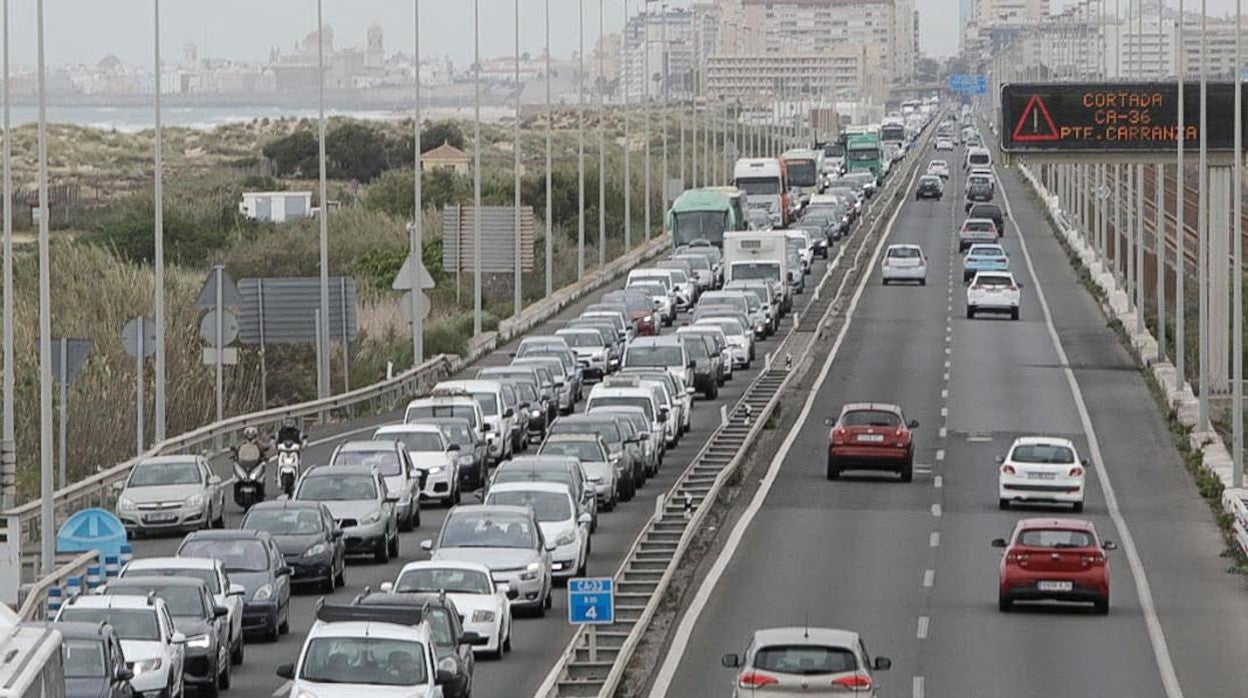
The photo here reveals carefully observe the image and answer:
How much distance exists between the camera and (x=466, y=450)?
4753 cm

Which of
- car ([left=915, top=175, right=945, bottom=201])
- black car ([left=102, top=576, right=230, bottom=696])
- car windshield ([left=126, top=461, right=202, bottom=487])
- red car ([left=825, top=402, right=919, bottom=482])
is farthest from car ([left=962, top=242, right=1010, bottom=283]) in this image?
black car ([left=102, top=576, right=230, bottom=696])

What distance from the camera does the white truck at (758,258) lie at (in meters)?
86.0

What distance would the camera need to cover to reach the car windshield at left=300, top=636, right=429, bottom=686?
25016 mm

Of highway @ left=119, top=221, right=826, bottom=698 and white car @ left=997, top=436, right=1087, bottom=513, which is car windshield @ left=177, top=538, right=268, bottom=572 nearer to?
highway @ left=119, top=221, right=826, bottom=698

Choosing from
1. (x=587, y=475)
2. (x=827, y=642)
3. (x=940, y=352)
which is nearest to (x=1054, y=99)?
(x=940, y=352)

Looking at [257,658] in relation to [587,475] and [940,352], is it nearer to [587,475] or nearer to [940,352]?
[587,475]

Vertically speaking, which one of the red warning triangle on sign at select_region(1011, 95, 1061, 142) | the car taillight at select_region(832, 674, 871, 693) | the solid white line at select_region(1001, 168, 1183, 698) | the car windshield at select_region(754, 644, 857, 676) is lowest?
the solid white line at select_region(1001, 168, 1183, 698)

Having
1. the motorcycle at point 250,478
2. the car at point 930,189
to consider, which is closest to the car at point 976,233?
the car at point 930,189

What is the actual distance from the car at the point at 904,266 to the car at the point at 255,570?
64.2 meters

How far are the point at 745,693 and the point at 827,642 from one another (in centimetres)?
82

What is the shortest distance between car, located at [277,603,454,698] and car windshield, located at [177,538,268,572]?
6616 mm

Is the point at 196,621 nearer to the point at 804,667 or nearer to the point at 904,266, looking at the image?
the point at 804,667

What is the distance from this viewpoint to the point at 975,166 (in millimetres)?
164000

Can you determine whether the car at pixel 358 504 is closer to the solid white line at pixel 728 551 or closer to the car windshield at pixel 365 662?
the solid white line at pixel 728 551
